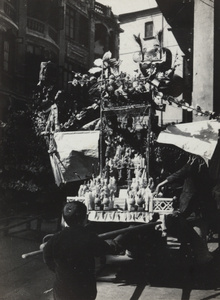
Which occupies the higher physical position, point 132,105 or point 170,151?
point 132,105

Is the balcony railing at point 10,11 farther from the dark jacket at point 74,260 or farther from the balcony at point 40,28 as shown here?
the dark jacket at point 74,260

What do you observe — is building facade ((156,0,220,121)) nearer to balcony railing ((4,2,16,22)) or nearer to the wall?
the wall

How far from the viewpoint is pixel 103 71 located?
770cm

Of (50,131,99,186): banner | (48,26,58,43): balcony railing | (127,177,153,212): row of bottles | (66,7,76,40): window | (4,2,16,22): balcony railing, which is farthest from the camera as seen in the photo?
(48,26,58,43): balcony railing

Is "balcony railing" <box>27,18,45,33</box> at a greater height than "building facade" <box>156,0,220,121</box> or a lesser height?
greater

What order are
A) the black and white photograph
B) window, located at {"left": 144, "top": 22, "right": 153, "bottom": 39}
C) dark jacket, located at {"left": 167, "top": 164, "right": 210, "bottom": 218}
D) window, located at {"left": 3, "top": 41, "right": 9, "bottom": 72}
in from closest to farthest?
the black and white photograph
dark jacket, located at {"left": 167, "top": 164, "right": 210, "bottom": 218}
window, located at {"left": 3, "top": 41, "right": 9, "bottom": 72}
window, located at {"left": 144, "top": 22, "right": 153, "bottom": 39}

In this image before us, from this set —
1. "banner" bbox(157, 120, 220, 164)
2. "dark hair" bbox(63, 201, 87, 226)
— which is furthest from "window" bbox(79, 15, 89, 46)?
"dark hair" bbox(63, 201, 87, 226)

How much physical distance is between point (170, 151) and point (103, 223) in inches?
98.9

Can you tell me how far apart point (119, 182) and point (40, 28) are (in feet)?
44.8

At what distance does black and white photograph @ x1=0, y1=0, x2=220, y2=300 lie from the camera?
496 cm

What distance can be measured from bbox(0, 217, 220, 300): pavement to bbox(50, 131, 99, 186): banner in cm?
243

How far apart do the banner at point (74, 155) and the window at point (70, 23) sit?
430 inches

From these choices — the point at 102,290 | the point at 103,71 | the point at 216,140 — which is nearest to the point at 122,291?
the point at 102,290

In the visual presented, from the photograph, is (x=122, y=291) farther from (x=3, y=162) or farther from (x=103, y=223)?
(x=3, y=162)
